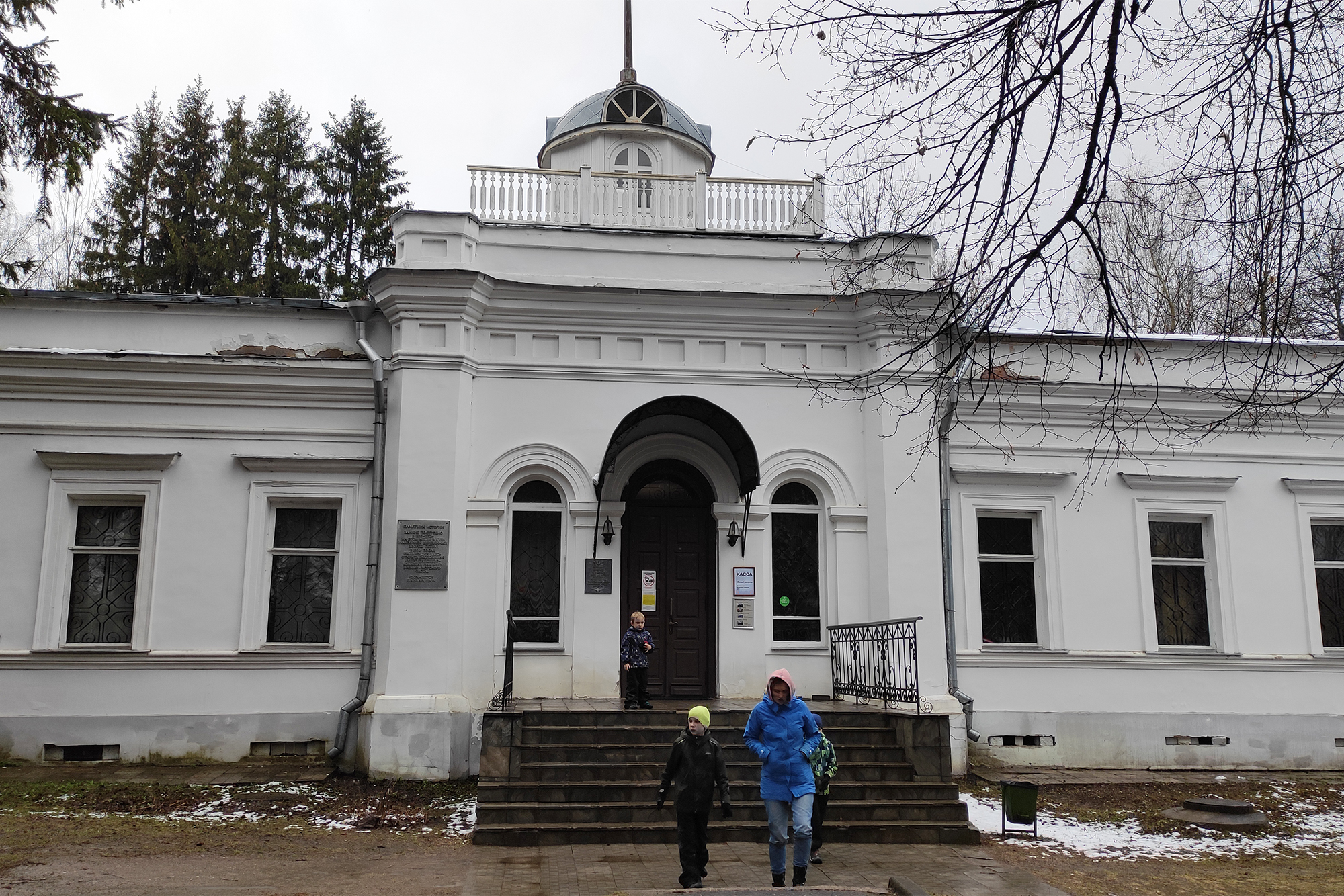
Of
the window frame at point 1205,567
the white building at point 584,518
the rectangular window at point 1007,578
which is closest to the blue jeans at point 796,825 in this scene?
the white building at point 584,518

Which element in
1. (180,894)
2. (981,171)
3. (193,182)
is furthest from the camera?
(193,182)

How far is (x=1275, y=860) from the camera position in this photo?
8750 millimetres

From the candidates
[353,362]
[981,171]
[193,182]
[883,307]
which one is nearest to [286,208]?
[193,182]

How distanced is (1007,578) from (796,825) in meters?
6.61

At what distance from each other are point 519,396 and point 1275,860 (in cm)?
858

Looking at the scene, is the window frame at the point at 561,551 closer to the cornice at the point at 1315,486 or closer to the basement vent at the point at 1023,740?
the basement vent at the point at 1023,740

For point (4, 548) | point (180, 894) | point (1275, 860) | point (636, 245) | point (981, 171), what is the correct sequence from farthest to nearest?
point (636, 245)
point (4, 548)
point (1275, 860)
point (180, 894)
point (981, 171)

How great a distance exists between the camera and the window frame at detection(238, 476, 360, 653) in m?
11.8

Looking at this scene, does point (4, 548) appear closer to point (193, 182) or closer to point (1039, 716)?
point (1039, 716)

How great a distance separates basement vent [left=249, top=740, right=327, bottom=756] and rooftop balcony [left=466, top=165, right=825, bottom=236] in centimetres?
652

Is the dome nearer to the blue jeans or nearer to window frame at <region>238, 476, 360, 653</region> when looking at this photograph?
window frame at <region>238, 476, 360, 653</region>

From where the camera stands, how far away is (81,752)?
1138cm

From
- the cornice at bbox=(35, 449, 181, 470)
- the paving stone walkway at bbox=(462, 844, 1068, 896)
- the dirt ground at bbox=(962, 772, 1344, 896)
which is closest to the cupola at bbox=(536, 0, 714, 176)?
the cornice at bbox=(35, 449, 181, 470)

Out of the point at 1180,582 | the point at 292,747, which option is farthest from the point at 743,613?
the point at 1180,582
